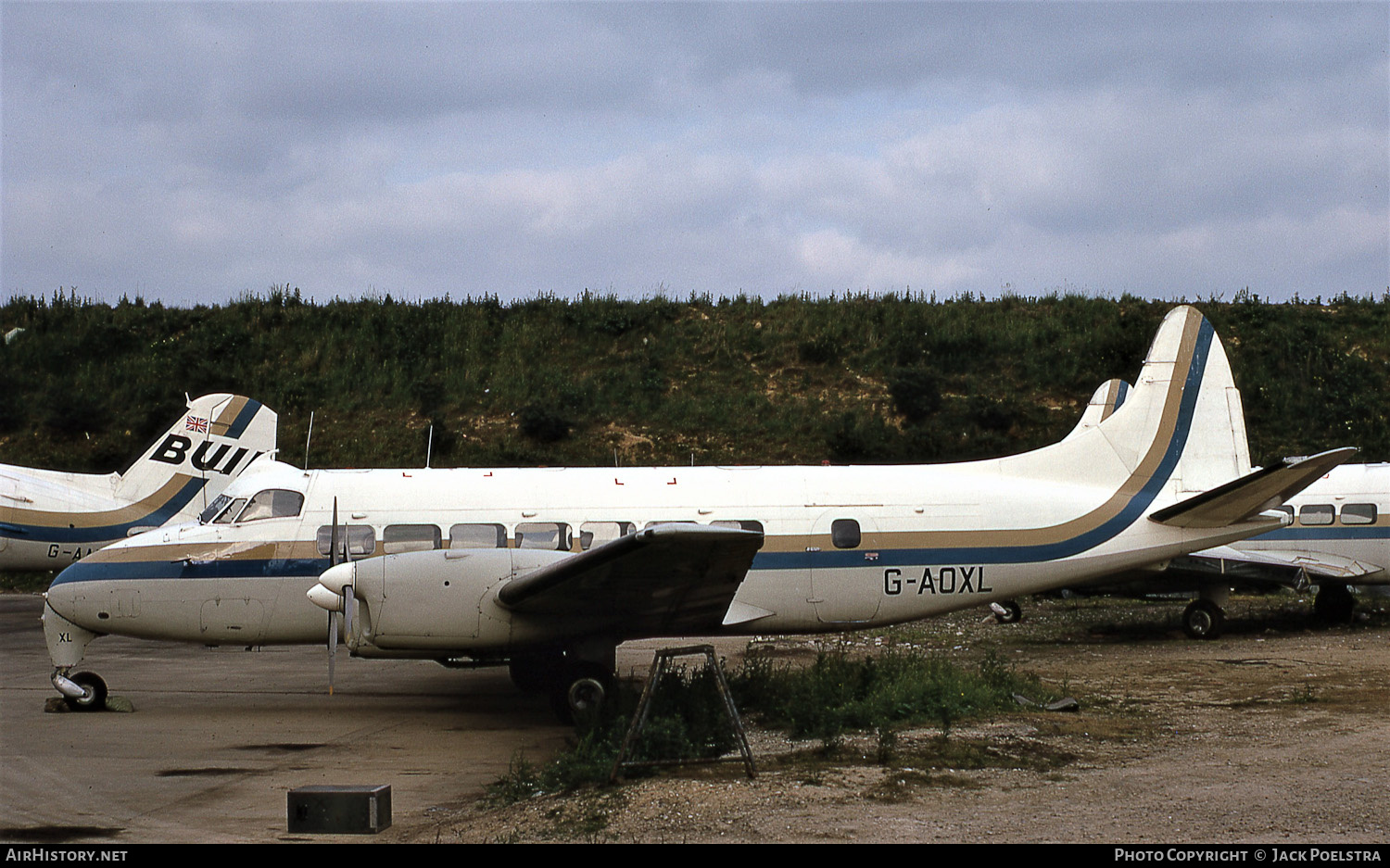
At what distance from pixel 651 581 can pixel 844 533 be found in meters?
3.94

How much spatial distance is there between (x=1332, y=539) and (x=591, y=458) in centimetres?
2183

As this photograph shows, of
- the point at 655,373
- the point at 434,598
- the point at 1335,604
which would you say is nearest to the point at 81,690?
the point at 434,598

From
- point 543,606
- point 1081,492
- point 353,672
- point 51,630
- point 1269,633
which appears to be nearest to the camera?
point 543,606

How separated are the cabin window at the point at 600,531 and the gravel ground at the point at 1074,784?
10.7 ft

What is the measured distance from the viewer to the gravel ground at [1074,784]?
7.07 metres

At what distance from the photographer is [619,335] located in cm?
4331

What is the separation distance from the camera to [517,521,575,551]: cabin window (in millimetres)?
12930

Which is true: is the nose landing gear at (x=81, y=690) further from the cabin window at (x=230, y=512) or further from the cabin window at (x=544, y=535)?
the cabin window at (x=544, y=535)

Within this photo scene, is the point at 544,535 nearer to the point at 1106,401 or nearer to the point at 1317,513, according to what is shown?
the point at 1106,401

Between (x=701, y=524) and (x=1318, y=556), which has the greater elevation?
(x=701, y=524)

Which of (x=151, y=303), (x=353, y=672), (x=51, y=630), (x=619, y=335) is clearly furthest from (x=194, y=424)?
(x=151, y=303)

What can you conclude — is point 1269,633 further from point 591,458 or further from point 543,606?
point 591,458

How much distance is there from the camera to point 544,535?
1296 centimetres

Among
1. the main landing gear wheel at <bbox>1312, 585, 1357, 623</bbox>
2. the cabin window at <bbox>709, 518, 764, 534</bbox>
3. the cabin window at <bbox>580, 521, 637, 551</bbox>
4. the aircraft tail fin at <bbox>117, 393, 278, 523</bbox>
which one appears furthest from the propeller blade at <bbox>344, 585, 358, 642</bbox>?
the main landing gear wheel at <bbox>1312, 585, 1357, 623</bbox>
